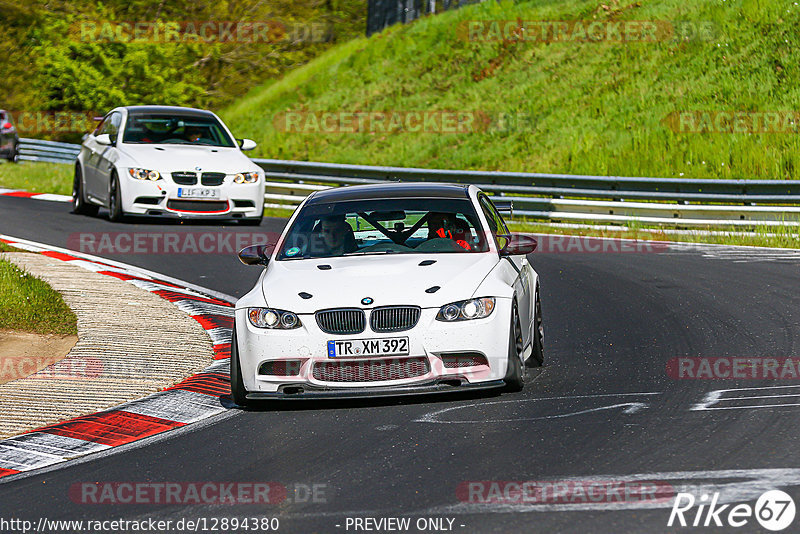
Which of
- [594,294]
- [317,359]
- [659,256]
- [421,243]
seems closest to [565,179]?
[659,256]

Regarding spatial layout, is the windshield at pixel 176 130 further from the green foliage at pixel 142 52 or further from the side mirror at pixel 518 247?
the green foliage at pixel 142 52

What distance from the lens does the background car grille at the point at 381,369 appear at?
7.77 m

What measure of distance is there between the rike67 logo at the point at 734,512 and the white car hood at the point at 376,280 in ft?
9.02

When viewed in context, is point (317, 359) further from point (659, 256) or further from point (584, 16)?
point (584, 16)

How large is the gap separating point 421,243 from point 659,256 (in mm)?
8513

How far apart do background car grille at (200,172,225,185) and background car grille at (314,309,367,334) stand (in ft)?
36.0

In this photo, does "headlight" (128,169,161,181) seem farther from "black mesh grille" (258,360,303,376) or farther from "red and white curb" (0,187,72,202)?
"black mesh grille" (258,360,303,376)

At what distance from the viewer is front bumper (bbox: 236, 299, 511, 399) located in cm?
775

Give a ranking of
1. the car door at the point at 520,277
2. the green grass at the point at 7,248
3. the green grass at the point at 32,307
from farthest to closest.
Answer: the green grass at the point at 7,248 < the green grass at the point at 32,307 < the car door at the point at 520,277

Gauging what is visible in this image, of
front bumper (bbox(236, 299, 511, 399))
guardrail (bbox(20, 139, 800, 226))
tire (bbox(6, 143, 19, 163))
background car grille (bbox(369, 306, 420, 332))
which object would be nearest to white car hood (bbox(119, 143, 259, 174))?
guardrail (bbox(20, 139, 800, 226))

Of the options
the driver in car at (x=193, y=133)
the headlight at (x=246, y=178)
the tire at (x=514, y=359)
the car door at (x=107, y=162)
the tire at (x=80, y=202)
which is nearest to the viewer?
the tire at (x=514, y=359)

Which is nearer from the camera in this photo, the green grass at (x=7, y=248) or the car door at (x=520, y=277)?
the car door at (x=520, y=277)

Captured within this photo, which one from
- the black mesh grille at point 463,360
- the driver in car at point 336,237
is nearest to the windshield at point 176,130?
the driver in car at point 336,237

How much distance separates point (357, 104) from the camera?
36344 millimetres
